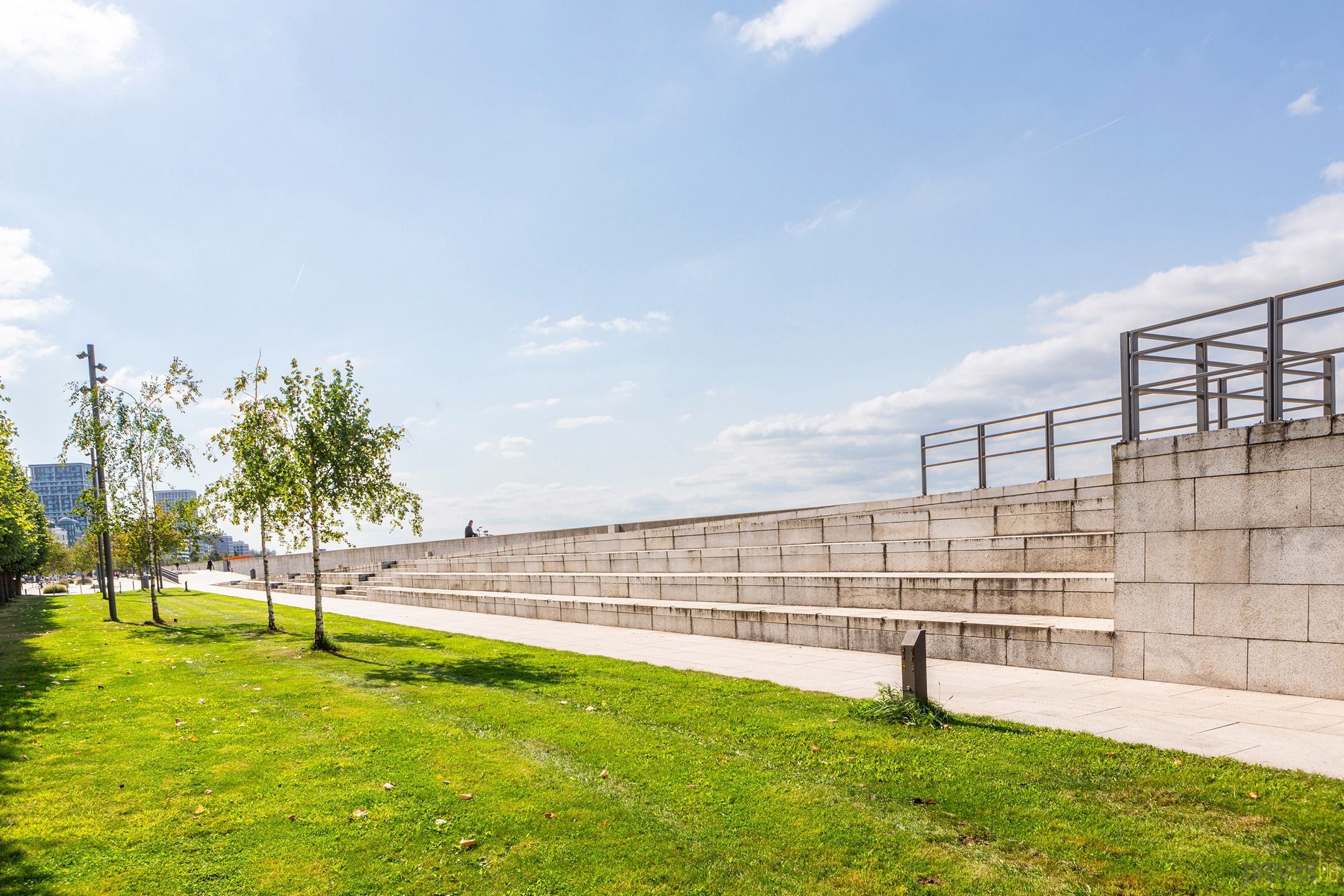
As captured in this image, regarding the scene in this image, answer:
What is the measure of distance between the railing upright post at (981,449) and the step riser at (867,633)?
25.1 feet

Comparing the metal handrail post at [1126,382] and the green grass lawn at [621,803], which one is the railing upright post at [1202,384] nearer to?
the metal handrail post at [1126,382]

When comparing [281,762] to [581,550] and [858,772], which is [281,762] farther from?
[581,550]

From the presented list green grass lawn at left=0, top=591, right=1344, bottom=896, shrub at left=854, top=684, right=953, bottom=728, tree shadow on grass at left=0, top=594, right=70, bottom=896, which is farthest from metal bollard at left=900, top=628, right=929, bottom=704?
tree shadow on grass at left=0, top=594, right=70, bottom=896

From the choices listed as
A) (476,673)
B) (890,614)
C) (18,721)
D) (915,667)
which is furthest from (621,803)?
(890,614)

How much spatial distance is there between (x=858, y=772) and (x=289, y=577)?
147 feet

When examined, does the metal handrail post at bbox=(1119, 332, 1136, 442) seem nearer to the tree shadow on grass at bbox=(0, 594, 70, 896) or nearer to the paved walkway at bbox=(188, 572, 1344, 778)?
the paved walkway at bbox=(188, 572, 1344, 778)

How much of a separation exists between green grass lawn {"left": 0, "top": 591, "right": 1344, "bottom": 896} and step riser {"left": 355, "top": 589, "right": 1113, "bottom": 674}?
2955mm

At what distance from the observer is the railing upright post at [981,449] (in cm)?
1841

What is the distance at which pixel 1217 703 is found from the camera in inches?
303

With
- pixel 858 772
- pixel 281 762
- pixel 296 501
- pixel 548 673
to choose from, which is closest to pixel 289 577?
pixel 296 501

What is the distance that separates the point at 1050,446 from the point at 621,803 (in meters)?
14.1

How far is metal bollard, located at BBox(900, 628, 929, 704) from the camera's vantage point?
734 centimetres

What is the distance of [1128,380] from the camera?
10.0 m

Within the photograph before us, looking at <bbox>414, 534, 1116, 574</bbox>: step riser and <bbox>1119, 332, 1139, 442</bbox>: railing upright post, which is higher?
<bbox>1119, 332, 1139, 442</bbox>: railing upright post
